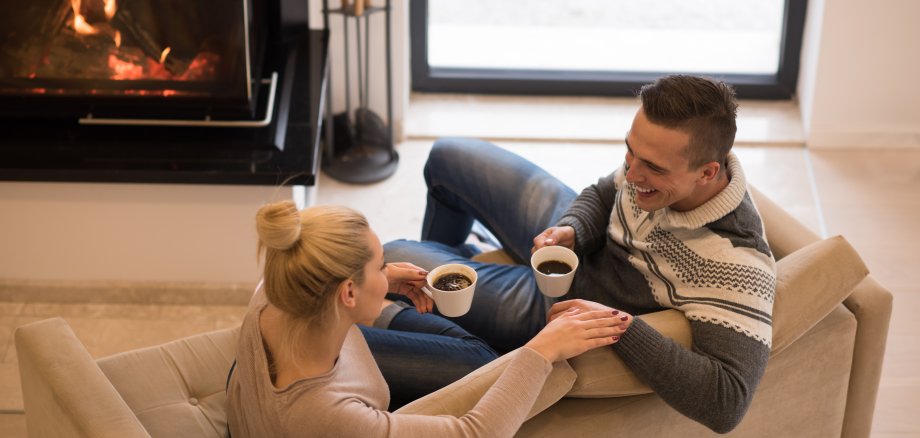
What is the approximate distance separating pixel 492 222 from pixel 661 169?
2.10 feet

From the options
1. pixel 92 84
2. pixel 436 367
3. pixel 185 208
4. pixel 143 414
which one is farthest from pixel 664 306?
pixel 92 84

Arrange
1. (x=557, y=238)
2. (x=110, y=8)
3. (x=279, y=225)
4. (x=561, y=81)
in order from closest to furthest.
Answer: (x=279, y=225), (x=557, y=238), (x=110, y=8), (x=561, y=81)

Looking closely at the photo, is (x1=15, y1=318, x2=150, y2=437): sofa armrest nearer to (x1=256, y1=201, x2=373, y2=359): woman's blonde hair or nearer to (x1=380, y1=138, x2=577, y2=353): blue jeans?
(x1=256, y1=201, x2=373, y2=359): woman's blonde hair

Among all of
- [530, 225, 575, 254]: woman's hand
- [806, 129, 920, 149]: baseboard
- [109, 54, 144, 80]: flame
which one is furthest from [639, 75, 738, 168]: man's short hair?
[806, 129, 920, 149]: baseboard

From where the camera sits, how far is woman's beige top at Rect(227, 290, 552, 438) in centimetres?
150

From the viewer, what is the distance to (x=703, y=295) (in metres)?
1.71

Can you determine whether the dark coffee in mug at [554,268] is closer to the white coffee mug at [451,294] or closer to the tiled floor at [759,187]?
the white coffee mug at [451,294]

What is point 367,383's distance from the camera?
1.64 meters

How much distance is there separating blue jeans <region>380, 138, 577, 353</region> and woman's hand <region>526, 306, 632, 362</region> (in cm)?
36

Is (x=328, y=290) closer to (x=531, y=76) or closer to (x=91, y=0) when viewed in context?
(x=91, y=0)

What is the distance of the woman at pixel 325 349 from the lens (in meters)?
1.49

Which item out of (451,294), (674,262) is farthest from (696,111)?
(451,294)

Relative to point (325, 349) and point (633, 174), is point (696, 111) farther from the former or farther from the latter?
point (325, 349)

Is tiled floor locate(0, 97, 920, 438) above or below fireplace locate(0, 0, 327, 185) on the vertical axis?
below
